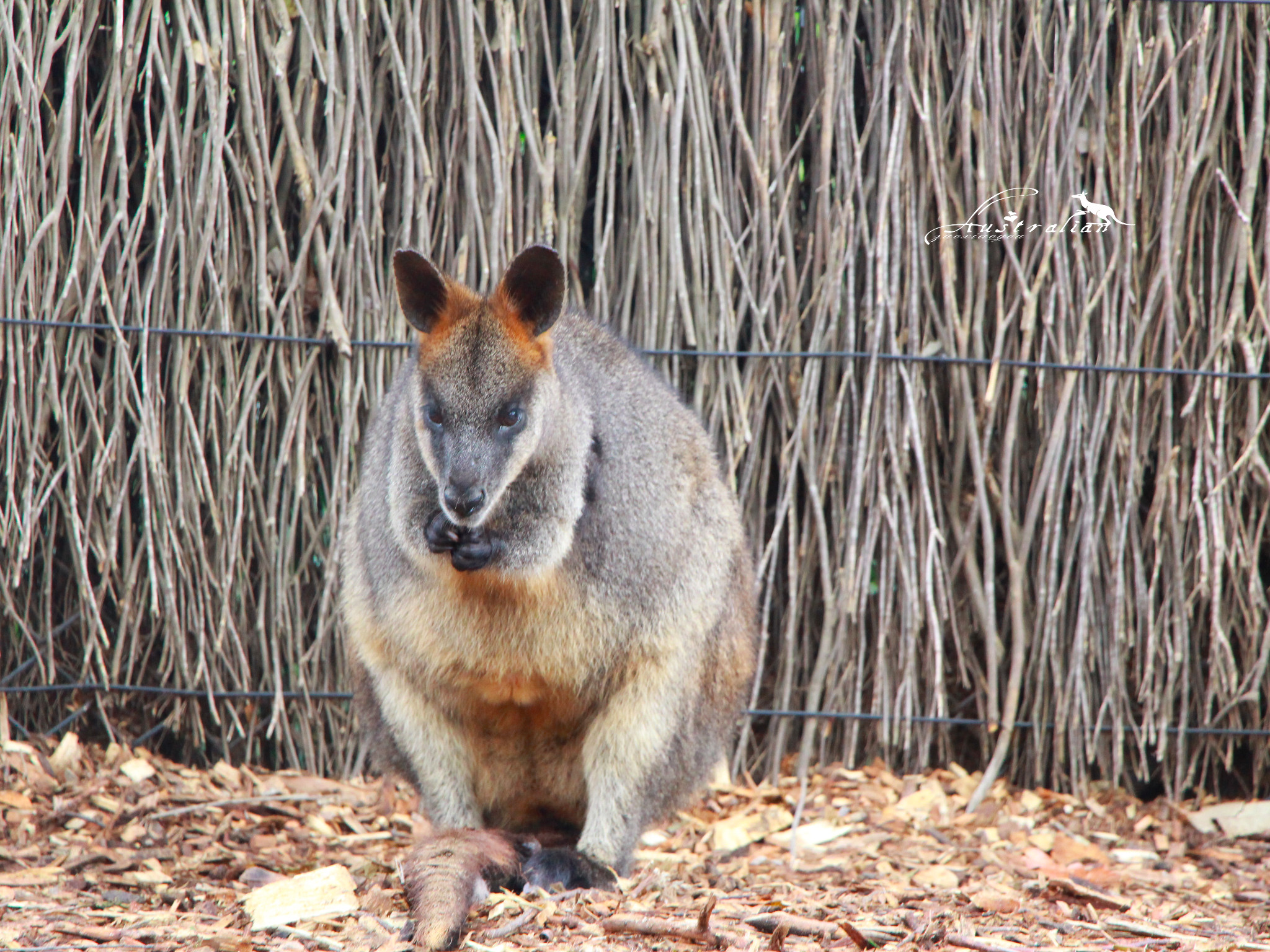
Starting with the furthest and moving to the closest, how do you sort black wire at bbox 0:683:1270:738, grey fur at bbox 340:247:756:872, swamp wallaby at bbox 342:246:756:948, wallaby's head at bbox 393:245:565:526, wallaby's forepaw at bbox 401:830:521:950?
black wire at bbox 0:683:1270:738 → grey fur at bbox 340:247:756:872 → swamp wallaby at bbox 342:246:756:948 → wallaby's head at bbox 393:245:565:526 → wallaby's forepaw at bbox 401:830:521:950

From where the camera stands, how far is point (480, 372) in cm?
323

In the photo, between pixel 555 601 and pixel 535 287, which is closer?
pixel 535 287

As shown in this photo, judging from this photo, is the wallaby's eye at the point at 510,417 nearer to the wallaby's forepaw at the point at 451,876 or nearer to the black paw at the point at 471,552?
the black paw at the point at 471,552

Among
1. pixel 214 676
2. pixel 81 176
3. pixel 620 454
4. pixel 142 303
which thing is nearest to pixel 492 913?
pixel 620 454

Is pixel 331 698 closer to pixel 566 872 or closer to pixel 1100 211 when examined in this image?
pixel 566 872

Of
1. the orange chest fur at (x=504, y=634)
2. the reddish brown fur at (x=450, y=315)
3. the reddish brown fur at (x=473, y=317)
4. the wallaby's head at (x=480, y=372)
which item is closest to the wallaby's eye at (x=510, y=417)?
the wallaby's head at (x=480, y=372)

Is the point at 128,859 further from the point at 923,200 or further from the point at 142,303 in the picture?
the point at 923,200

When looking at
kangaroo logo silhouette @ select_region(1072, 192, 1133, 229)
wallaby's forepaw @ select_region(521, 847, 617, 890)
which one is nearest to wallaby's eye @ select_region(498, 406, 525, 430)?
wallaby's forepaw @ select_region(521, 847, 617, 890)

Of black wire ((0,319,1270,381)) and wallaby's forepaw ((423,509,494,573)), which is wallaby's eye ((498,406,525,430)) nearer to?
wallaby's forepaw ((423,509,494,573))

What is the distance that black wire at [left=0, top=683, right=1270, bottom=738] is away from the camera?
4762mm

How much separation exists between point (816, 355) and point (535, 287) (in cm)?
166

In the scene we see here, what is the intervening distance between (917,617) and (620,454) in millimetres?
1497

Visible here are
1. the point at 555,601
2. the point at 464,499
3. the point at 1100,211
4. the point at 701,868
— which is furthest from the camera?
the point at 1100,211

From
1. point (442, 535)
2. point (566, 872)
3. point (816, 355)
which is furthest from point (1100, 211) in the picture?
point (566, 872)
